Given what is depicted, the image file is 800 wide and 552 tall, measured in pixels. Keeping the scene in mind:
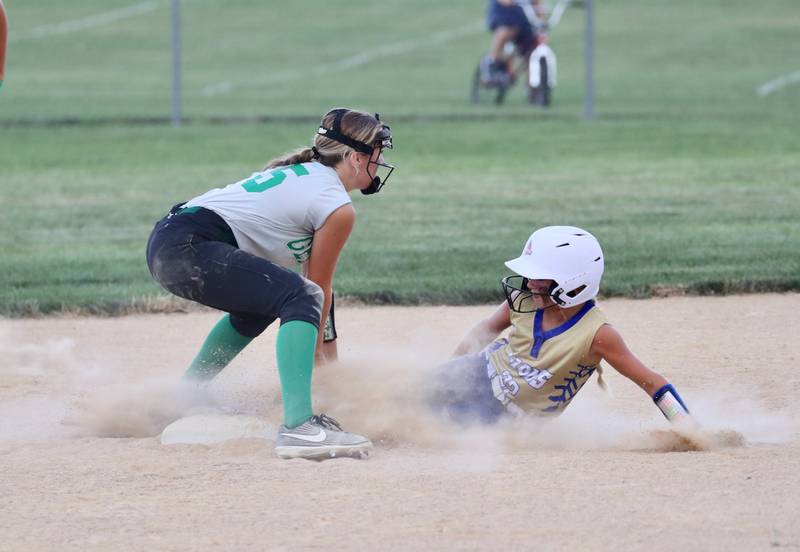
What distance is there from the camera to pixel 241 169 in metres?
13.5

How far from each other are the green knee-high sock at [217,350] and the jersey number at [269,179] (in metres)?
0.68

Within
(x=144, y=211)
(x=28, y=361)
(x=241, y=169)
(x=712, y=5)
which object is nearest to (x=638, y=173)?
(x=241, y=169)

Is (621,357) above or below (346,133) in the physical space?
below

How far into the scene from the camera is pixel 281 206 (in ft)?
16.4

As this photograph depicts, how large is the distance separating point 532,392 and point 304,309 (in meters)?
0.93

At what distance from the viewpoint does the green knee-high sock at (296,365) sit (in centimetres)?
482

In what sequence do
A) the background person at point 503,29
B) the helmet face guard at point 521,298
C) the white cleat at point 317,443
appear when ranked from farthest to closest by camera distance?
1. the background person at point 503,29
2. the helmet face guard at point 521,298
3. the white cleat at point 317,443

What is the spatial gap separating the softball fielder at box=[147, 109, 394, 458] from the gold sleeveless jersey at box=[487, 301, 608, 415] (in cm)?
65

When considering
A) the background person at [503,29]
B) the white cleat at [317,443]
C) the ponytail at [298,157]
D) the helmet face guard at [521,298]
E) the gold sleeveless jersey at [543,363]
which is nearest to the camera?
the white cleat at [317,443]

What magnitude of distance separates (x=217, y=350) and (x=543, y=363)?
143cm

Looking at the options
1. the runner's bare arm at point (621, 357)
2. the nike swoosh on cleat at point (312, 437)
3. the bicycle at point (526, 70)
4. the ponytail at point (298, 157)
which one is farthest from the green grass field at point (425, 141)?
the nike swoosh on cleat at point (312, 437)

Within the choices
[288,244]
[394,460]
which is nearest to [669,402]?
[394,460]

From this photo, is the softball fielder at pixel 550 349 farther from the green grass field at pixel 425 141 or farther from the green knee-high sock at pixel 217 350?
the green grass field at pixel 425 141

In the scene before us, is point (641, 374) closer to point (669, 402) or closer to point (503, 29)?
point (669, 402)
